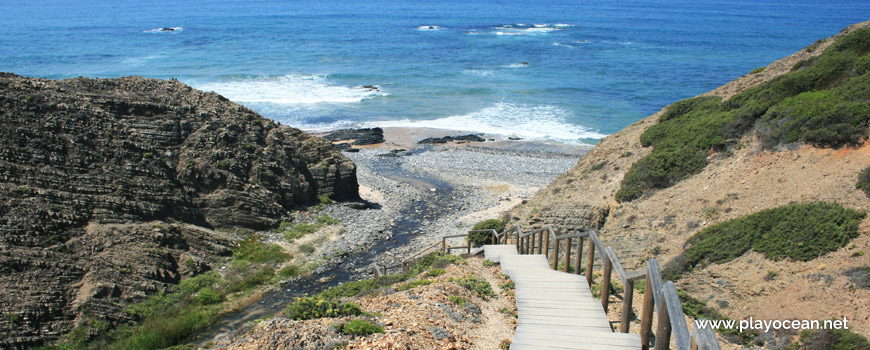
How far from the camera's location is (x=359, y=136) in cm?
4459

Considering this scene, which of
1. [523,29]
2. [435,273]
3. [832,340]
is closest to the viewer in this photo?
[832,340]

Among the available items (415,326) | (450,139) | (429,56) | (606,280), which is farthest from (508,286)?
(429,56)

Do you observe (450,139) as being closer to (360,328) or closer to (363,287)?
(363,287)

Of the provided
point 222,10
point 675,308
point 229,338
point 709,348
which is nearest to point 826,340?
point 675,308

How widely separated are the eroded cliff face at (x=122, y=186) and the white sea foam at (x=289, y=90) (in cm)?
3112

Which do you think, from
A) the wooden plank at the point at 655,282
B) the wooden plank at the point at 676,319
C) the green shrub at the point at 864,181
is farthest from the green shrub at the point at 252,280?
the green shrub at the point at 864,181

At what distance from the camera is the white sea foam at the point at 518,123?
152 feet

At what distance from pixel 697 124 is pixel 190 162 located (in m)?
19.7

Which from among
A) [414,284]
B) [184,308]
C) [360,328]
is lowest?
[184,308]

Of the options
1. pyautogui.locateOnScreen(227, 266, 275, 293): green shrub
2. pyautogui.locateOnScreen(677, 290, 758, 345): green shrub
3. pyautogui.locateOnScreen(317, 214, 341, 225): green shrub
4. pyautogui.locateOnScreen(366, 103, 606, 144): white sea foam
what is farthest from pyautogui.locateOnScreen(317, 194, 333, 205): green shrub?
pyautogui.locateOnScreen(366, 103, 606, 144): white sea foam

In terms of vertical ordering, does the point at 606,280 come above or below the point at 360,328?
above

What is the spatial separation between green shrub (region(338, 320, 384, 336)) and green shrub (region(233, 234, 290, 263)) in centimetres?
1287

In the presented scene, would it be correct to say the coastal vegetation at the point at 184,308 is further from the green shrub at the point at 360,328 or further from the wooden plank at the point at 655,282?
the wooden plank at the point at 655,282

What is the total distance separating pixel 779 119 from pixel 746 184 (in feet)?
9.23
